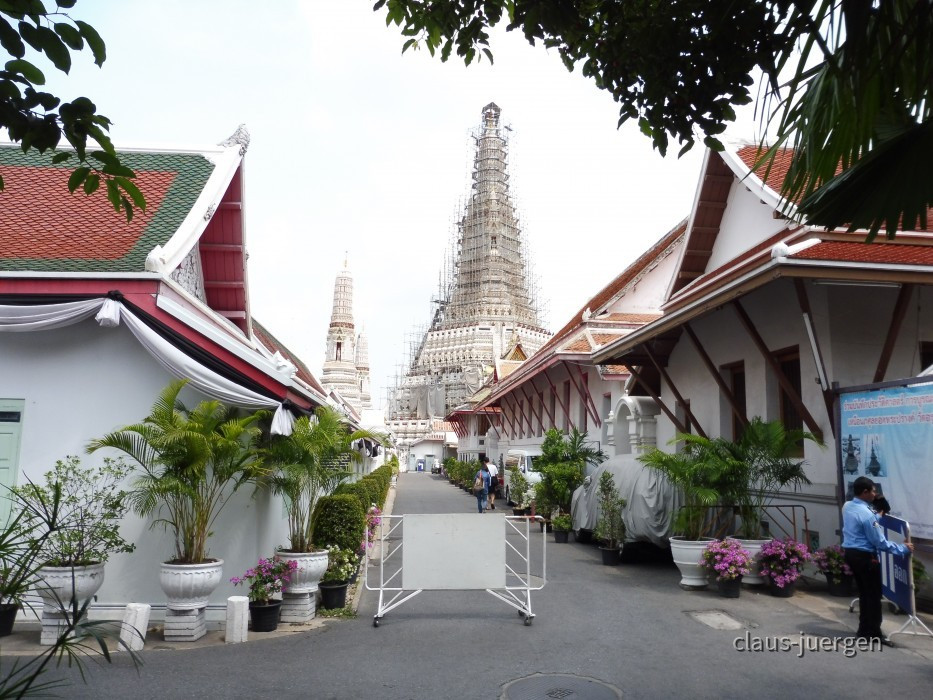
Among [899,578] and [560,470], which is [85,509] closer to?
[899,578]

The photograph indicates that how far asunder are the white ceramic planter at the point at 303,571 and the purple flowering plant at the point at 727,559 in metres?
5.02

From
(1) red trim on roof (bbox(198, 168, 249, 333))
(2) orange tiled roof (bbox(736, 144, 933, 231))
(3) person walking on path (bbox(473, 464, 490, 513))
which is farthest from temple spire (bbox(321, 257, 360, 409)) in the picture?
(2) orange tiled roof (bbox(736, 144, 933, 231))

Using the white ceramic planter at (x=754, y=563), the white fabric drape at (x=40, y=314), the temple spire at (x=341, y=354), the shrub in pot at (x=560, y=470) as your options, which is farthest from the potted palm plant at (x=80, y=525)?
the temple spire at (x=341, y=354)

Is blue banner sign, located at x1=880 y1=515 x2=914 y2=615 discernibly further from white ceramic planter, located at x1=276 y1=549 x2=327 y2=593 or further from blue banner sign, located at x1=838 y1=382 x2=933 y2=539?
white ceramic planter, located at x1=276 y1=549 x2=327 y2=593

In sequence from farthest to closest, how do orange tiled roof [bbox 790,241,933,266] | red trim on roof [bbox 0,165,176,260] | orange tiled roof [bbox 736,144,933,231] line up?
1. orange tiled roof [bbox 736,144,933,231]
2. orange tiled roof [bbox 790,241,933,266]
3. red trim on roof [bbox 0,165,176,260]

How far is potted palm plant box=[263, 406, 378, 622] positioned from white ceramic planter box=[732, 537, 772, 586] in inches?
220

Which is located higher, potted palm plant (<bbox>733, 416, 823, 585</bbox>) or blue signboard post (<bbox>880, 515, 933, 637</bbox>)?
potted palm plant (<bbox>733, 416, 823, 585</bbox>)

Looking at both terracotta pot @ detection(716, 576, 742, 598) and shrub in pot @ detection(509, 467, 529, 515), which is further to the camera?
shrub in pot @ detection(509, 467, 529, 515)

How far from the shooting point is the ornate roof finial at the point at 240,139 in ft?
36.6

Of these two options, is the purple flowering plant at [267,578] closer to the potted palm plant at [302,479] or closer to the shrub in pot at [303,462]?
the potted palm plant at [302,479]

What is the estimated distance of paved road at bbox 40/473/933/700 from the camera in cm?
591

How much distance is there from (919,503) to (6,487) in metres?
10.2

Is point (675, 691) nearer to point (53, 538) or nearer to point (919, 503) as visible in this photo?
point (919, 503)

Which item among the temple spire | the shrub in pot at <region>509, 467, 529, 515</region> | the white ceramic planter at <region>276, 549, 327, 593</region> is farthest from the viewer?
the temple spire
